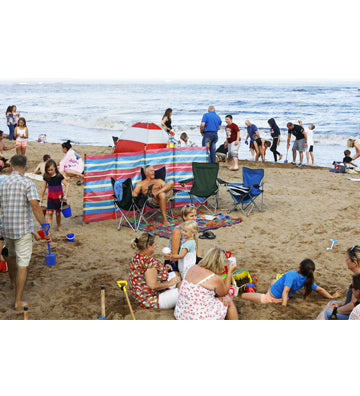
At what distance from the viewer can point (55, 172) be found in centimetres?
656

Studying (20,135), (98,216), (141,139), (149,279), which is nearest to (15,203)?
(149,279)

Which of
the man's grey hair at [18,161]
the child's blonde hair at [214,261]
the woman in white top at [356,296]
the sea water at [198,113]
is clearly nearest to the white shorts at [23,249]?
the man's grey hair at [18,161]

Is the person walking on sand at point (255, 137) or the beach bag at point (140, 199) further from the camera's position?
the person walking on sand at point (255, 137)

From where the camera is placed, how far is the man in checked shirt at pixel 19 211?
417 centimetres

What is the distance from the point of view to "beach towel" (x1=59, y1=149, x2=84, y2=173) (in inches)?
369

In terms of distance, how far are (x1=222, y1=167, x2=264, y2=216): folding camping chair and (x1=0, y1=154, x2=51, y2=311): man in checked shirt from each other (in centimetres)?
399

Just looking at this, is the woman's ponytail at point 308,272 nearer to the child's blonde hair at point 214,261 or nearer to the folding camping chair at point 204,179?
the child's blonde hair at point 214,261

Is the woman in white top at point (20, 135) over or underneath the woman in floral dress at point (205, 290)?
over

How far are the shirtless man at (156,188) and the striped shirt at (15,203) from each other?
9.54 ft

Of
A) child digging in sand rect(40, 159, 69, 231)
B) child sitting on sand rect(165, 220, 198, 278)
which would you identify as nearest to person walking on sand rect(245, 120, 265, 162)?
child digging in sand rect(40, 159, 69, 231)

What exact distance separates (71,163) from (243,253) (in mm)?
4857
